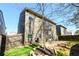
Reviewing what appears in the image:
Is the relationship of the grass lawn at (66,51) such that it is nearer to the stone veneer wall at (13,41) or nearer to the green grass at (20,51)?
the green grass at (20,51)

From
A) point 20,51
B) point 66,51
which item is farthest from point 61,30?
point 20,51

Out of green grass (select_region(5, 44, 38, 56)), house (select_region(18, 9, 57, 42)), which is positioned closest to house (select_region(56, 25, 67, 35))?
house (select_region(18, 9, 57, 42))

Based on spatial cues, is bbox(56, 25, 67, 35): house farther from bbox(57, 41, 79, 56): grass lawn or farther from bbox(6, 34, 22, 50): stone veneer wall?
bbox(6, 34, 22, 50): stone veneer wall

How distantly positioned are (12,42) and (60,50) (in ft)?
1.85

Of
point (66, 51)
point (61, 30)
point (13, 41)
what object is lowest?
point (66, 51)

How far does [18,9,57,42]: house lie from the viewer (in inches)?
77.9

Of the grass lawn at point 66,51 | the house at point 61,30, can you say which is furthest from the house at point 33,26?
the grass lawn at point 66,51

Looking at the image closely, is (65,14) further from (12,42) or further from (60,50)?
(12,42)

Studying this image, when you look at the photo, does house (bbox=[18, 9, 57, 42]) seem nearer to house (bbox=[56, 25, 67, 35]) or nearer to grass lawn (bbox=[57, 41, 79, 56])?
house (bbox=[56, 25, 67, 35])

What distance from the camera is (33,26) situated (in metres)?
1.98

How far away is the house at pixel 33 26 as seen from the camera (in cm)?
198

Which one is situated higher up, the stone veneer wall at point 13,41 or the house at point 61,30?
the house at point 61,30

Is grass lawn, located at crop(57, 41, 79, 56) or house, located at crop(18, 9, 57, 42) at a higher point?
house, located at crop(18, 9, 57, 42)

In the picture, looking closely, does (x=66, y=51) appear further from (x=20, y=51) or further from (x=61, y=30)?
(x=20, y=51)
